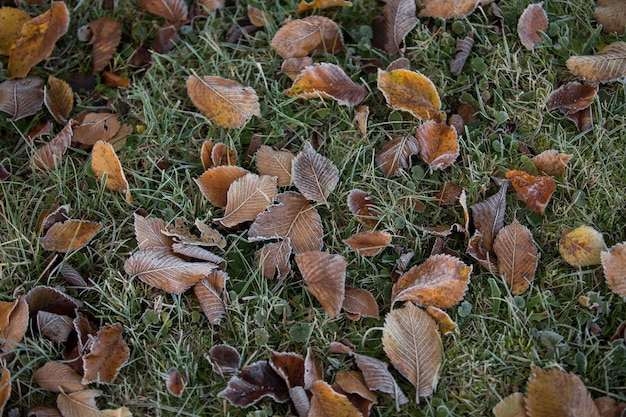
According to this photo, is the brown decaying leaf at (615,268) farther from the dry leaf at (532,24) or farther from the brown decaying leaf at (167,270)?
the brown decaying leaf at (167,270)

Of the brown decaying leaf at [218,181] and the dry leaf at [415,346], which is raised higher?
the brown decaying leaf at [218,181]

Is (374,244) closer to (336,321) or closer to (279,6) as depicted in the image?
(336,321)

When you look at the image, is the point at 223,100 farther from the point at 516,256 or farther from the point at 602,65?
the point at 602,65

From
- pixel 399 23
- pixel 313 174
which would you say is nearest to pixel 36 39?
pixel 313 174

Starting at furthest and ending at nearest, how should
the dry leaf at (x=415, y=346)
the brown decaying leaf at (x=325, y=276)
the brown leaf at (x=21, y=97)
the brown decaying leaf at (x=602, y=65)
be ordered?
the brown leaf at (x=21, y=97) < the brown decaying leaf at (x=602, y=65) < the brown decaying leaf at (x=325, y=276) < the dry leaf at (x=415, y=346)

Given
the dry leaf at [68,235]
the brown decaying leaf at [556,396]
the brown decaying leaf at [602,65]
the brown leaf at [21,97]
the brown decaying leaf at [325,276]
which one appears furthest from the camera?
the brown leaf at [21,97]

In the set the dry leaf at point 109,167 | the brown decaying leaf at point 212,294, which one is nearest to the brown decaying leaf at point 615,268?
the brown decaying leaf at point 212,294

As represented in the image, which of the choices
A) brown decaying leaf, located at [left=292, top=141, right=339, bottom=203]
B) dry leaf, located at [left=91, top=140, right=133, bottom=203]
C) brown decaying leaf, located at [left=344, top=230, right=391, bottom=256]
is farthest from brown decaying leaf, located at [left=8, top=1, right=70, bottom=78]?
brown decaying leaf, located at [left=344, top=230, right=391, bottom=256]
